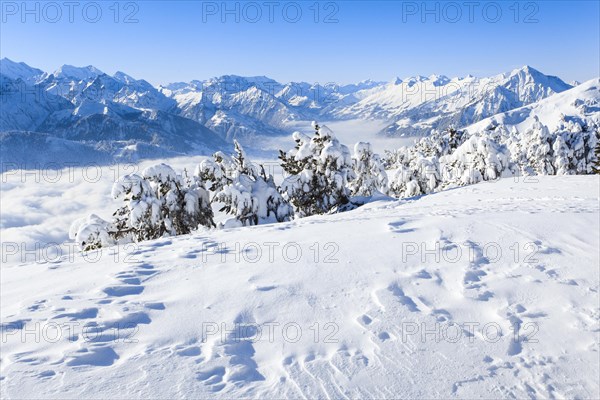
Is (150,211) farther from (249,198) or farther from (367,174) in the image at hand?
(367,174)

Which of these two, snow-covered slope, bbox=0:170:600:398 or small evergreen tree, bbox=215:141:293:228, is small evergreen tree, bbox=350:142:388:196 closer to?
small evergreen tree, bbox=215:141:293:228

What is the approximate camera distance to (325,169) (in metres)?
20.4

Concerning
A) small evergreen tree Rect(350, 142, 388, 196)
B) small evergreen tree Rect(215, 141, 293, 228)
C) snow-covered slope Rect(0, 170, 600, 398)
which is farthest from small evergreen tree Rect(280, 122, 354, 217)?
snow-covered slope Rect(0, 170, 600, 398)

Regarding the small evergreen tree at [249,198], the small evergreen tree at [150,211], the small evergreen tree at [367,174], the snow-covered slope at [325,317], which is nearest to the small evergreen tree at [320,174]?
the small evergreen tree at [249,198]

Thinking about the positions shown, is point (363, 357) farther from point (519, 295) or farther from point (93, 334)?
point (93, 334)

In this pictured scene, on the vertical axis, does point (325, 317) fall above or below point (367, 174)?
below

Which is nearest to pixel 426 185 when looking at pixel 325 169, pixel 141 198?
pixel 325 169

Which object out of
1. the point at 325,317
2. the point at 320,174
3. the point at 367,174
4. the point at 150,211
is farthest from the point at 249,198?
the point at 325,317

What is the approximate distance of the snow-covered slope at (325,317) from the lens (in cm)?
470

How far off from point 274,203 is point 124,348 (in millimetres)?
13603

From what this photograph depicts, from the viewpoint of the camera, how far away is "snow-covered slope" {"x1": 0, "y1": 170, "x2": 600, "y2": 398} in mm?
4699

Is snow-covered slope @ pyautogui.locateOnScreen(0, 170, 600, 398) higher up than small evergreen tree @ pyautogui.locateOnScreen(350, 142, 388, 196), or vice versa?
small evergreen tree @ pyautogui.locateOnScreen(350, 142, 388, 196)

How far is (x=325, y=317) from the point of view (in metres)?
6.02

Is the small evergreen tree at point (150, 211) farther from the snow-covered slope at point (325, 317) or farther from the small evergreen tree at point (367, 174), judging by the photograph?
the small evergreen tree at point (367, 174)
